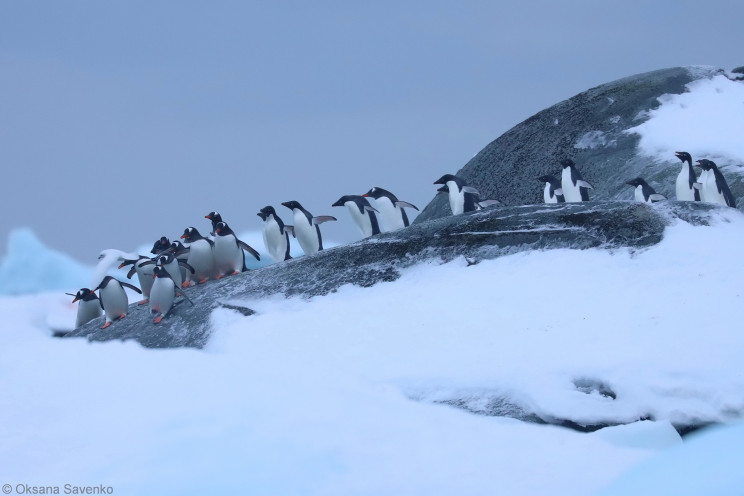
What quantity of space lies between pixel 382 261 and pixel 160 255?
3094 millimetres

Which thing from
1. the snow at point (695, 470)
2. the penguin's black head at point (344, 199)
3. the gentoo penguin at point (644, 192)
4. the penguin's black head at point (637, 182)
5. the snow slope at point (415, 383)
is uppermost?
the penguin's black head at point (344, 199)

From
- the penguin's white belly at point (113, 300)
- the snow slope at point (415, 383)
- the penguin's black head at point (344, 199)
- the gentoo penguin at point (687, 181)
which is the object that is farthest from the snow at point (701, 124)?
the penguin's white belly at point (113, 300)

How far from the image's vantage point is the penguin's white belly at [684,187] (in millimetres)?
13430

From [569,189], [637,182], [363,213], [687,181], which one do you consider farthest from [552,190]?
[363,213]

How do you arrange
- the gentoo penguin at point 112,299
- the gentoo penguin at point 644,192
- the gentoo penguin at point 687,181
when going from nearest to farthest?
1. the gentoo penguin at point 112,299
2. the gentoo penguin at point 687,181
3. the gentoo penguin at point 644,192

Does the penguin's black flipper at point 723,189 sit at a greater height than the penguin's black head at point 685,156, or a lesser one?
lesser

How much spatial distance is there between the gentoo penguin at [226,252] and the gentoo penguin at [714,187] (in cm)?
636

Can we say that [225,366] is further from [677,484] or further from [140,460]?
[677,484]

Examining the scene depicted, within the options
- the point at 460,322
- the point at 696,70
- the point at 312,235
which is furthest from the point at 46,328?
the point at 696,70

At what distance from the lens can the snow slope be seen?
6.27 meters

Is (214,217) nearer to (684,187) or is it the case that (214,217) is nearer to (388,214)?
(388,214)

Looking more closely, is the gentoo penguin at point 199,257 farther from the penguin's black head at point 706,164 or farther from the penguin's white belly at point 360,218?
the penguin's black head at point 706,164

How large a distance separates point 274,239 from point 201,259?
201 centimetres

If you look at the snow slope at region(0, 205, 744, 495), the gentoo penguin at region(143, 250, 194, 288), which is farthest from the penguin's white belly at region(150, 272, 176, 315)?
the gentoo penguin at region(143, 250, 194, 288)
